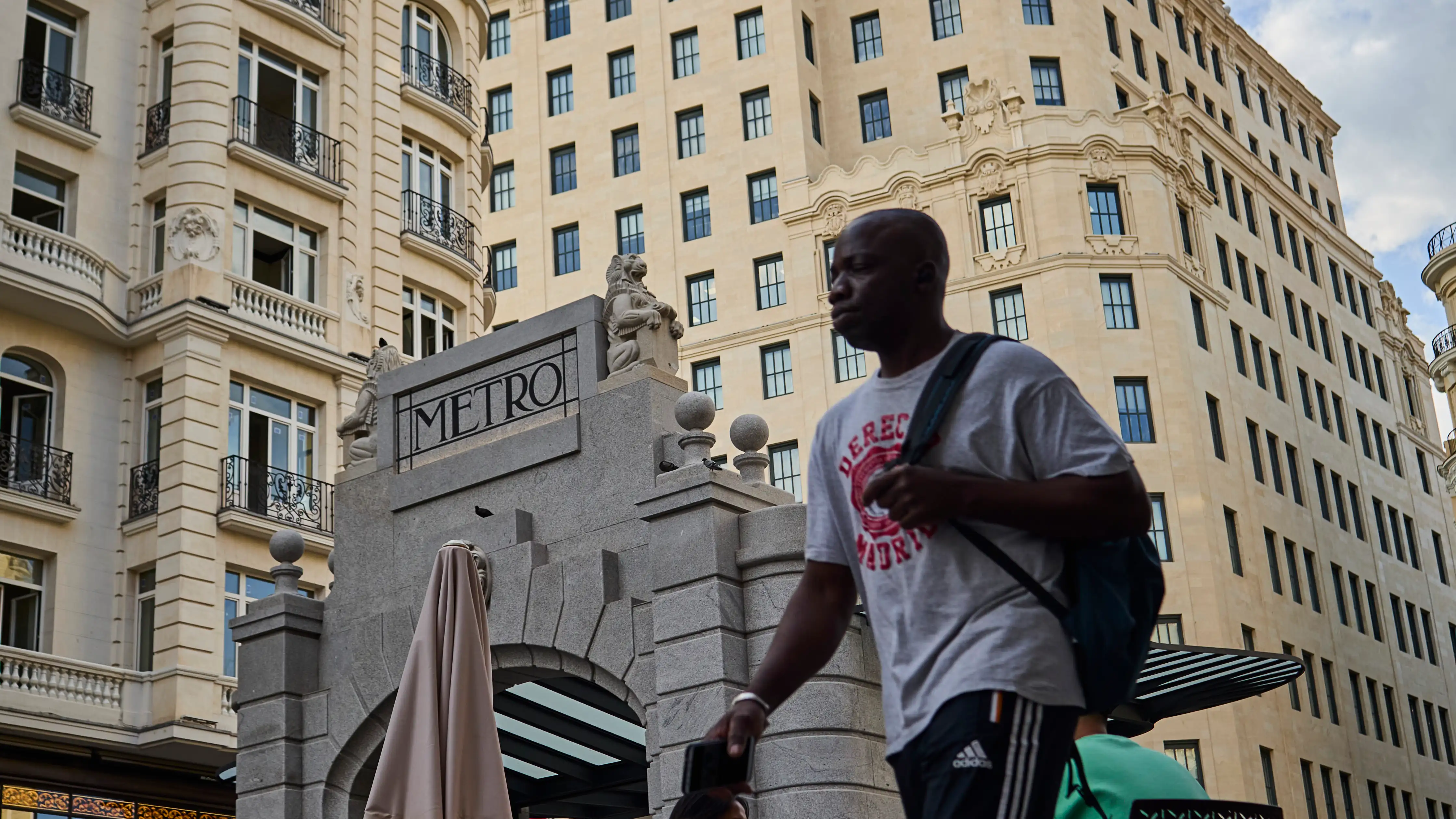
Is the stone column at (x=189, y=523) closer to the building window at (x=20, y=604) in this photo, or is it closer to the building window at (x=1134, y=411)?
the building window at (x=20, y=604)

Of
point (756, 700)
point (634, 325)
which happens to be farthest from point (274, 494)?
point (756, 700)

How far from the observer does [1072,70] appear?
169 ft

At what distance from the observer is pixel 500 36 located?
59500 millimetres

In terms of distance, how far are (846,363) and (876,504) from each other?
4606cm

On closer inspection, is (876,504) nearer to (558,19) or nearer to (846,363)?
(846,363)

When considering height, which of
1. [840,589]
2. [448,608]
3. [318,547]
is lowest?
[840,589]

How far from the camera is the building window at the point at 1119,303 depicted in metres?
46.9

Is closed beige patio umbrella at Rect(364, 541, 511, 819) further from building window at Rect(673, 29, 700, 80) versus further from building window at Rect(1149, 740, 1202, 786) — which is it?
building window at Rect(673, 29, 700, 80)

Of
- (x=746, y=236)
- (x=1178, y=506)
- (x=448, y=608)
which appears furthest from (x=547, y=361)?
(x=746, y=236)

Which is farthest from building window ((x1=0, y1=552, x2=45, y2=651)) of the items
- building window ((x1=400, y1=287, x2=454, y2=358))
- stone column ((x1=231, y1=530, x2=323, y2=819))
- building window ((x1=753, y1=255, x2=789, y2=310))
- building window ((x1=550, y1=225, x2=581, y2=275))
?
building window ((x1=550, y1=225, x2=581, y2=275))

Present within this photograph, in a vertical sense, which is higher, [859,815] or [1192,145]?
[1192,145]

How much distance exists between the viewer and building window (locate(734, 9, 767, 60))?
176 ft

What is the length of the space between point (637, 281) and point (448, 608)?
288 cm

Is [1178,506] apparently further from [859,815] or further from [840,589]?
[840,589]
